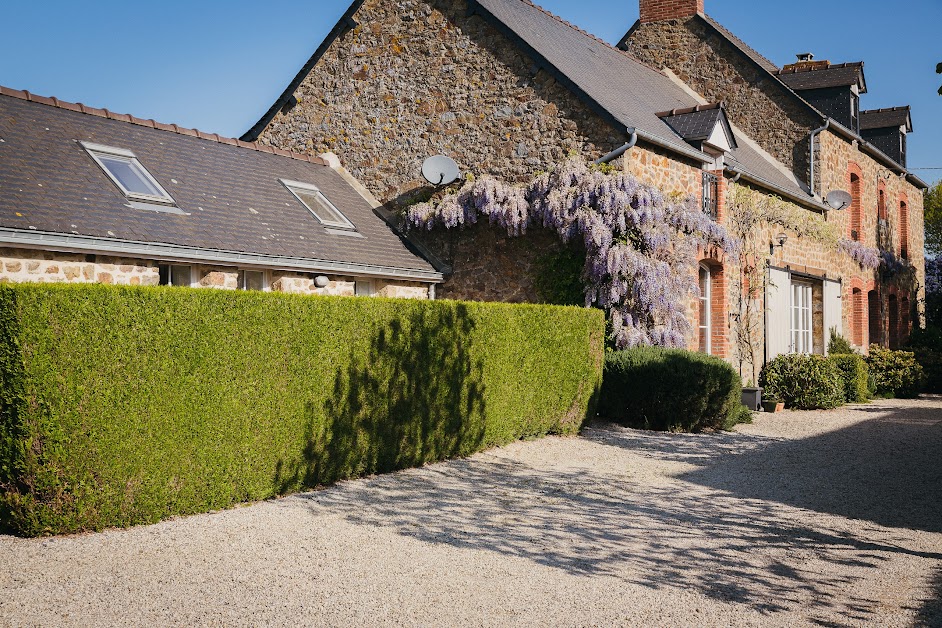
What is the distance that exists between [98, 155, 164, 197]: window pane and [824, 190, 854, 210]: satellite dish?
13969mm

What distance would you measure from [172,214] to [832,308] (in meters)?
13.7

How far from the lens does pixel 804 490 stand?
288 inches

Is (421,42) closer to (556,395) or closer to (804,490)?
(556,395)

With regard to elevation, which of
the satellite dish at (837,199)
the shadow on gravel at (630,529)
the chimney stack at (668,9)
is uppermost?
the chimney stack at (668,9)

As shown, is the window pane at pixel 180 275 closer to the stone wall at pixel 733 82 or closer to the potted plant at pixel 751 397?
the potted plant at pixel 751 397

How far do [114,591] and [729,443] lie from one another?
7745 mm

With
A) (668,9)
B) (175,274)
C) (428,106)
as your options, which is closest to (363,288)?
(175,274)

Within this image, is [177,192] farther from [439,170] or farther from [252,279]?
[439,170]

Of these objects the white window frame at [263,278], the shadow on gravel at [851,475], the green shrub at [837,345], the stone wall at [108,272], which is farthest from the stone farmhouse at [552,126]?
the shadow on gravel at [851,475]

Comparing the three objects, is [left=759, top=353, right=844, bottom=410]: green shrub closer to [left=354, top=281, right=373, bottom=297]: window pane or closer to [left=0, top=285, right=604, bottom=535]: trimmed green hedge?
[left=354, top=281, right=373, bottom=297]: window pane

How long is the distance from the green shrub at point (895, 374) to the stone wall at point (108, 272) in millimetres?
12419

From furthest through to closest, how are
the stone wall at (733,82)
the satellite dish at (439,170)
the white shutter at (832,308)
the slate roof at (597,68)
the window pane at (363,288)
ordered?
the stone wall at (733,82) → the white shutter at (832,308) → the satellite dish at (439,170) → the slate roof at (597,68) → the window pane at (363,288)

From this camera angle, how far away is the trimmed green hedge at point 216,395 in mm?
5254

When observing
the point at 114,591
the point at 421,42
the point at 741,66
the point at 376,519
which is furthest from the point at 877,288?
the point at 114,591
